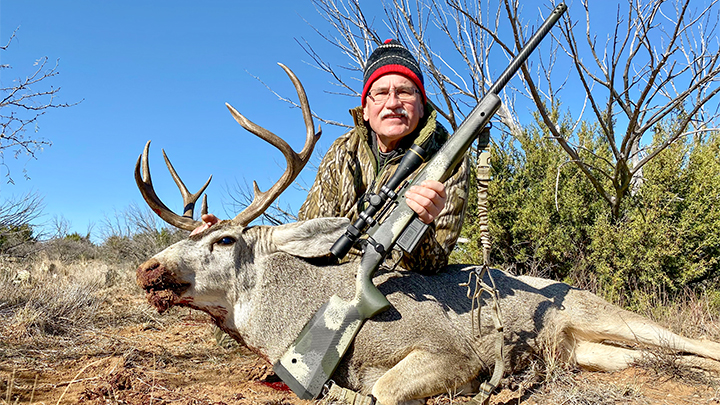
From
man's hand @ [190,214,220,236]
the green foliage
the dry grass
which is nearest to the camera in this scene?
the dry grass

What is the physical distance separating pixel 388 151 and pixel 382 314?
139cm

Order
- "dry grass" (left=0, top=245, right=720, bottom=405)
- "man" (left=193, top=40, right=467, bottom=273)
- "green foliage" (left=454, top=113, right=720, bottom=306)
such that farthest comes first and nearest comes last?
"green foliage" (left=454, top=113, right=720, bottom=306)
"man" (left=193, top=40, right=467, bottom=273)
"dry grass" (left=0, top=245, right=720, bottom=405)

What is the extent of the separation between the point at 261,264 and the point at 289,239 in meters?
0.25

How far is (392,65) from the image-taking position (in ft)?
11.6

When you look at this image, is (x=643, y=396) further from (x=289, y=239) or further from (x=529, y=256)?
(x=529, y=256)

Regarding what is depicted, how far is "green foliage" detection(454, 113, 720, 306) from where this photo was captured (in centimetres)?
497

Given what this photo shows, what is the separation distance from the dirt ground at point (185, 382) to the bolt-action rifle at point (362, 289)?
19 centimetres

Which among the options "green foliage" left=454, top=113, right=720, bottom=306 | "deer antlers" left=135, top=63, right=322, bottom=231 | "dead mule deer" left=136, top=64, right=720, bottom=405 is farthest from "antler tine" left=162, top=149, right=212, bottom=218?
"green foliage" left=454, top=113, right=720, bottom=306

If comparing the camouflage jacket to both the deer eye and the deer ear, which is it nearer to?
the deer ear

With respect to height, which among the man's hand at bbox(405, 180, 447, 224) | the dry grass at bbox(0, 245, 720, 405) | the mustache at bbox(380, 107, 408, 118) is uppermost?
the mustache at bbox(380, 107, 408, 118)

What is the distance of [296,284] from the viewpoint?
3.02m

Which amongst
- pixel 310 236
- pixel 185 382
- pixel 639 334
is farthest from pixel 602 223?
pixel 185 382

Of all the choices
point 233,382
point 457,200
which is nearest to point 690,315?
point 457,200

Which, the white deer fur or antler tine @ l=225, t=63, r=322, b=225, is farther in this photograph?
antler tine @ l=225, t=63, r=322, b=225
